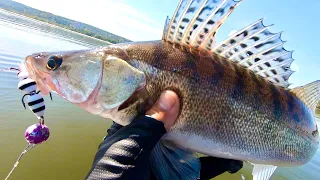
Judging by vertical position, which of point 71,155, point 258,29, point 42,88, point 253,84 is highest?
point 258,29

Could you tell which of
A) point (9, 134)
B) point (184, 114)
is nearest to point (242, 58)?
point (184, 114)

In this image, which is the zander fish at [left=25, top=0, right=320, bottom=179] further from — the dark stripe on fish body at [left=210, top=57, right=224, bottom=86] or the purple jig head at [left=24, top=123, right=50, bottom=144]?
the purple jig head at [left=24, top=123, right=50, bottom=144]

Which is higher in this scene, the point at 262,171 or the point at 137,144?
the point at 137,144

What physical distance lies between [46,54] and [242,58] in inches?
77.6

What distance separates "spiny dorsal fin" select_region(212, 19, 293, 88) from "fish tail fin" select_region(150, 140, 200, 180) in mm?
1125

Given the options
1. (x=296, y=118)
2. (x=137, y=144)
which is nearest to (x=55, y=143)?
(x=137, y=144)

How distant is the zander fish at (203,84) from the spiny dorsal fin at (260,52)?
0.01 m

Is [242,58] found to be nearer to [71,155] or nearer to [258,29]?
[258,29]

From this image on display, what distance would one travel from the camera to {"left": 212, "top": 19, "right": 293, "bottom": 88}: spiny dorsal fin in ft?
8.48

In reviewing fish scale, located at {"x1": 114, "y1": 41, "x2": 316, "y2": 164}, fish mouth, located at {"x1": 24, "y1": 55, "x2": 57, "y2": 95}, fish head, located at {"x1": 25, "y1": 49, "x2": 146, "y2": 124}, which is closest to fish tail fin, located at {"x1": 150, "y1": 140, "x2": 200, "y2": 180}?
fish scale, located at {"x1": 114, "y1": 41, "x2": 316, "y2": 164}

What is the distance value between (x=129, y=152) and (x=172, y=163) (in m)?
0.68

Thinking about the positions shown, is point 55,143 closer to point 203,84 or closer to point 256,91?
point 203,84

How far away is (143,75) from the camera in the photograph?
7.11 ft

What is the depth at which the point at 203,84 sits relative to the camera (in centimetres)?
231
